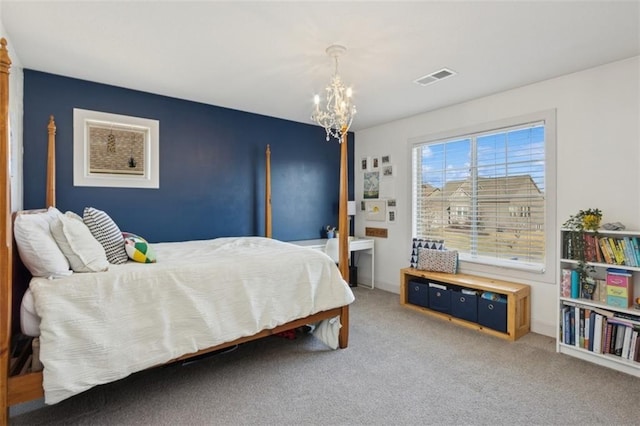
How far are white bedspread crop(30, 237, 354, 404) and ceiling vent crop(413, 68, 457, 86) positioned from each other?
1.91 meters

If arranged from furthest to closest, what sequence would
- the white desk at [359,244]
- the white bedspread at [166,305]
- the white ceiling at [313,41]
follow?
the white desk at [359,244], the white ceiling at [313,41], the white bedspread at [166,305]

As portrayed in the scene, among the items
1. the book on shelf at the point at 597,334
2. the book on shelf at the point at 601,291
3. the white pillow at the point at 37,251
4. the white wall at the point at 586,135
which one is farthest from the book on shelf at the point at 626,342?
the white pillow at the point at 37,251

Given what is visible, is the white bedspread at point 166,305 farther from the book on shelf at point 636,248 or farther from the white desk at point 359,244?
the book on shelf at point 636,248

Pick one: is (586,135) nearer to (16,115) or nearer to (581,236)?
(581,236)

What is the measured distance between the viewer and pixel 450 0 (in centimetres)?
188

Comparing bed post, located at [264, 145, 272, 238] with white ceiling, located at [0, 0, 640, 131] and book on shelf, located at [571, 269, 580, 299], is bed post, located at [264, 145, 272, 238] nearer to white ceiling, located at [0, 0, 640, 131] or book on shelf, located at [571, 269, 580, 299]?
white ceiling, located at [0, 0, 640, 131]

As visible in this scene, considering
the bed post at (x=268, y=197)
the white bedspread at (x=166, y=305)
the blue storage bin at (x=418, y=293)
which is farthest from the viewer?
the bed post at (x=268, y=197)

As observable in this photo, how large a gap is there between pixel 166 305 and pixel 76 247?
60cm

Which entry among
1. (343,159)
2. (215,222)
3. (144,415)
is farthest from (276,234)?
(144,415)

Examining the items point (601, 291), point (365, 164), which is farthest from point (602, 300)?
point (365, 164)

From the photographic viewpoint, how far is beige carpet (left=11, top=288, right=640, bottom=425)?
1.89m

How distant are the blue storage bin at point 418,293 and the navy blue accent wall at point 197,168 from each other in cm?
162

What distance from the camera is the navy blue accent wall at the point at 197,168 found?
2.99 meters

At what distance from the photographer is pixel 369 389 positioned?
85.7 inches
